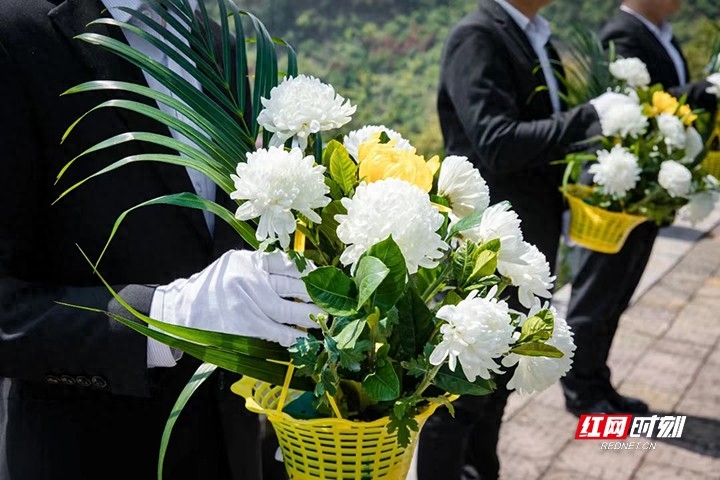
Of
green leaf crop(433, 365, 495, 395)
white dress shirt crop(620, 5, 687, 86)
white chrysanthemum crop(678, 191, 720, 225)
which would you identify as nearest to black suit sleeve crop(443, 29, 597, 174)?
white chrysanthemum crop(678, 191, 720, 225)

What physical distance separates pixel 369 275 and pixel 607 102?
2236 millimetres

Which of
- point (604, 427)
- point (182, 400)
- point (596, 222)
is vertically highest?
point (182, 400)

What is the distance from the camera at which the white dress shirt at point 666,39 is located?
12.6 ft

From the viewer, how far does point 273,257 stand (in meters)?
1.18

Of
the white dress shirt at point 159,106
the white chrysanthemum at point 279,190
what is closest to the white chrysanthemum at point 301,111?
the white chrysanthemum at point 279,190

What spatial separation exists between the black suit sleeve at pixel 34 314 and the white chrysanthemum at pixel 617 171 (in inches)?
79.7

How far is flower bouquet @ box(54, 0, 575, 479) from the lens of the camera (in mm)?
1054

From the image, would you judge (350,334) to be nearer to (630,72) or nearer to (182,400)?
(182,400)

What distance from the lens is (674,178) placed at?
9.78ft

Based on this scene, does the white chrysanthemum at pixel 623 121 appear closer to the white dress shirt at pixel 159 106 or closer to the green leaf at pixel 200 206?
the white dress shirt at pixel 159 106

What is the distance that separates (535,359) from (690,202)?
226 centimetres

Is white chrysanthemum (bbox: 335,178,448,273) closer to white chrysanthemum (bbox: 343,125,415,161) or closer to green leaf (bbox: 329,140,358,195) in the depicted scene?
green leaf (bbox: 329,140,358,195)

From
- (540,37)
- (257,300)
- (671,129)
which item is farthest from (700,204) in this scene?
(257,300)

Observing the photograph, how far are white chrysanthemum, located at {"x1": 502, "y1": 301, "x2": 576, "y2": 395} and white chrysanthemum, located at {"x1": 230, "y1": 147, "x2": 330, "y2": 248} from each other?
0.35m
